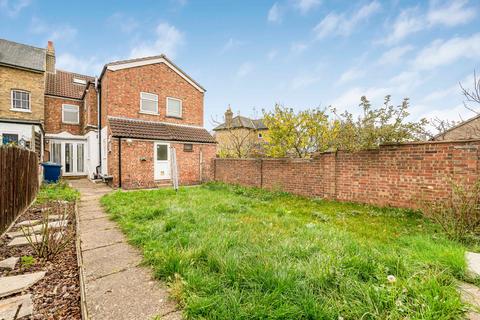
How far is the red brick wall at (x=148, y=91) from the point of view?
11.9 metres

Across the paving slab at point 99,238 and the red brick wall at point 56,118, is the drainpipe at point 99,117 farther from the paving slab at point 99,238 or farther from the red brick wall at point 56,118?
the paving slab at point 99,238

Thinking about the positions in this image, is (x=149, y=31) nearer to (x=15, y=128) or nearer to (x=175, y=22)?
(x=175, y=22)

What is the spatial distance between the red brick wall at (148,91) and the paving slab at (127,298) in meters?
11.4

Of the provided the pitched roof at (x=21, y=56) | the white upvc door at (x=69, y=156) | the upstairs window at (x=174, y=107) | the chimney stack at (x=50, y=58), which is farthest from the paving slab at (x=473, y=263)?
the chimney stack at (x=50, y=58)

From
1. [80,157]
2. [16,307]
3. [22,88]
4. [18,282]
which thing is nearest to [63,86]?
[22,88]

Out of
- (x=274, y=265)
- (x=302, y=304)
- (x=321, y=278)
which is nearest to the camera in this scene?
(x=302, y=304)

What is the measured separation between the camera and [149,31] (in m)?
12.5

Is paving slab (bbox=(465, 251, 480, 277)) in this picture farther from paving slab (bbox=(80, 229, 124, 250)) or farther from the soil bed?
paving slab (bbox=(80, 229, 124, 250))

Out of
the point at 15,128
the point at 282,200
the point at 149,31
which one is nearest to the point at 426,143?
the point at 282,200

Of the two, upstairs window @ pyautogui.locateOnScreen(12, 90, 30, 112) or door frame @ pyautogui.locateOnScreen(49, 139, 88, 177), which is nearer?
upstairs window @ pyautogui.locateOnScreen(12, 90, 30, 112)

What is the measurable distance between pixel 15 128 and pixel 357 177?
18.3 metres

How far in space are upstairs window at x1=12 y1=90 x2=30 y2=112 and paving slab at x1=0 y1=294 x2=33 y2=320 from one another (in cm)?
1825

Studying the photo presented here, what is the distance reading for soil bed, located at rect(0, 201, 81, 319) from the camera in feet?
7.17

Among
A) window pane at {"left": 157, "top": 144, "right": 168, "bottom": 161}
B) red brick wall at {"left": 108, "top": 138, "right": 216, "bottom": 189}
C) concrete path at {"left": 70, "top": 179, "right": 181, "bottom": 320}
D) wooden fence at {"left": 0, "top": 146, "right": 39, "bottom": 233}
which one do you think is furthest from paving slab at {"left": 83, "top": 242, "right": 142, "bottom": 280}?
window pane at {"left": 157, "top": 144, "right": 168, "bottom": 161}
